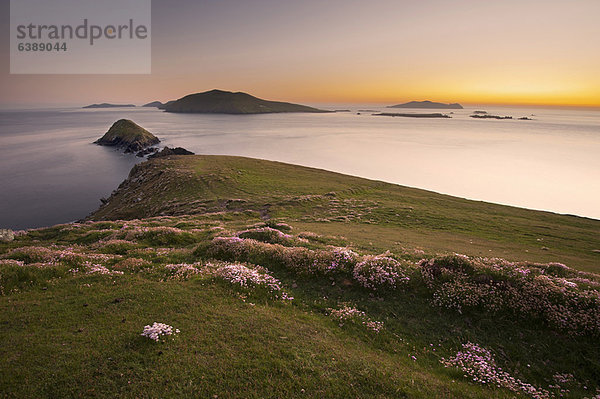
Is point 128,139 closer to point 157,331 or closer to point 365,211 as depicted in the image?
point 365,211

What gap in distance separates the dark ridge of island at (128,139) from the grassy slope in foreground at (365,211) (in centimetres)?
7353

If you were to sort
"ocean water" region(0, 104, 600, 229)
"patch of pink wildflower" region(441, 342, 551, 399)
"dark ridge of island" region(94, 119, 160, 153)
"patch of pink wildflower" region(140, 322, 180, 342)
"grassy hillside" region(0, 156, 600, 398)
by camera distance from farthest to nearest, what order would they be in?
"dark ridge of island" region(94, 119, 160, 153), "ocean water" region(0, 104, 600, 229), "patch of pink wildflower" region(441, 342, 551, 399), "patch of pink wildflower" region(140, 322, 180, 342), "grassy hillside" region(0, 156, 600, 398)

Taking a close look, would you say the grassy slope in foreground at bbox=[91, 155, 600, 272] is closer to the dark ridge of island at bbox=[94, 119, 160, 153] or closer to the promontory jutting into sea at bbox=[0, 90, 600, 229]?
the promontory jutting into sea at bbox=[0, 90, 600, 229]

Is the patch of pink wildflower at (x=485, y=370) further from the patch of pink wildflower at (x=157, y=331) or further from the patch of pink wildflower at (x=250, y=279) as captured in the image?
the patch of pink wildflower at (x=157, y=331)

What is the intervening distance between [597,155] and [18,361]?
212916 mm

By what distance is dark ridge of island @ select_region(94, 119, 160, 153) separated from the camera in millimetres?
141500

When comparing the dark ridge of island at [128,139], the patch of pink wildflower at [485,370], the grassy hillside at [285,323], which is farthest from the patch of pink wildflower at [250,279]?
the dark ridge of island at [128,139]

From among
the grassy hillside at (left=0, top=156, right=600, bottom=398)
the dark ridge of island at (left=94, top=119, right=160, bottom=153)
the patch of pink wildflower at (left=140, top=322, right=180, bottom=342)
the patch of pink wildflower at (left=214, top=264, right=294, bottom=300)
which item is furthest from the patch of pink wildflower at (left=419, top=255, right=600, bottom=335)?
the dark ridge of island at (left=94, top=119, right=160, bottom=153)

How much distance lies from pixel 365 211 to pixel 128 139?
153408 millimetres

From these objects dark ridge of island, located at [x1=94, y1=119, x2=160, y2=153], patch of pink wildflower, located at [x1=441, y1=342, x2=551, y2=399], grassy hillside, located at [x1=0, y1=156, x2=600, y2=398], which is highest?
dark ridge of island, located at [x1=94, y1=119, x2=160, y2=153]

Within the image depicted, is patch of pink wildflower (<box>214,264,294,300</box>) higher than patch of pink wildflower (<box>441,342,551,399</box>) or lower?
higher

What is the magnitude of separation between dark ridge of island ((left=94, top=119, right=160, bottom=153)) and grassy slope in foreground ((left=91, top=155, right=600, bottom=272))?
73534 mm

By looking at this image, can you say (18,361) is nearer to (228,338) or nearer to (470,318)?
(228,338)

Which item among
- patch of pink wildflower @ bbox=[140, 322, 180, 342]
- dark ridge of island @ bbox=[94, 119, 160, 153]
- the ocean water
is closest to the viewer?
patch of pink wildflower @ bbox=[140, 322, 180, 342]
